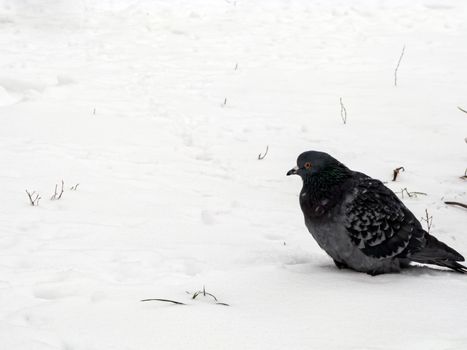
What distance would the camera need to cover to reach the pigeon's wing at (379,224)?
4.19m

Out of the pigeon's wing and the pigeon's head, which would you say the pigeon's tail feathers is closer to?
the pigeon's wing

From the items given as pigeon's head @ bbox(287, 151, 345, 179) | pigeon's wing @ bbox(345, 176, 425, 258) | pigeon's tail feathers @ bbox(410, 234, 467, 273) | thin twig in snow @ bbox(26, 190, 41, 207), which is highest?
pigeon's head @ bbox(287, 151, 345, 179)

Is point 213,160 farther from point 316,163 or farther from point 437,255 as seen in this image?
point 437,255

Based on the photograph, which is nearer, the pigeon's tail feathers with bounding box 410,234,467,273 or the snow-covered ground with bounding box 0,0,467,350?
the snow-covered ground with bounding box 0,0,467,350

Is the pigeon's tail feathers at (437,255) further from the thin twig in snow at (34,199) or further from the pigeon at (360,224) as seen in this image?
the thin twig in snow at (34,199)

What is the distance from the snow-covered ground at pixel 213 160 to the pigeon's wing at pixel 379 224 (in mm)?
210

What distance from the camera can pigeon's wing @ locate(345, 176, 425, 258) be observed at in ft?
13.7

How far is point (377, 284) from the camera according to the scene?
3906 millimetres

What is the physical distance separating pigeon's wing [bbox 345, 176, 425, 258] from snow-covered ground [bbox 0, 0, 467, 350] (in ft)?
0.69

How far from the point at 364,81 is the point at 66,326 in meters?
7.42

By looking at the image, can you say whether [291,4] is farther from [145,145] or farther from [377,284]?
[377,284]

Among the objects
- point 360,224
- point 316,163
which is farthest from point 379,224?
point 316,163

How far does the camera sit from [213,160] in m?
7.13

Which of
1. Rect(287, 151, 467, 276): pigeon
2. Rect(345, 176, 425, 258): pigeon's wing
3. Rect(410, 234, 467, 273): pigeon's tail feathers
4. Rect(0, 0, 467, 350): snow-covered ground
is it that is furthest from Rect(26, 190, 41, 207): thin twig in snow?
Rect(410, 234, 467, 273): pigeon's tail feathers
